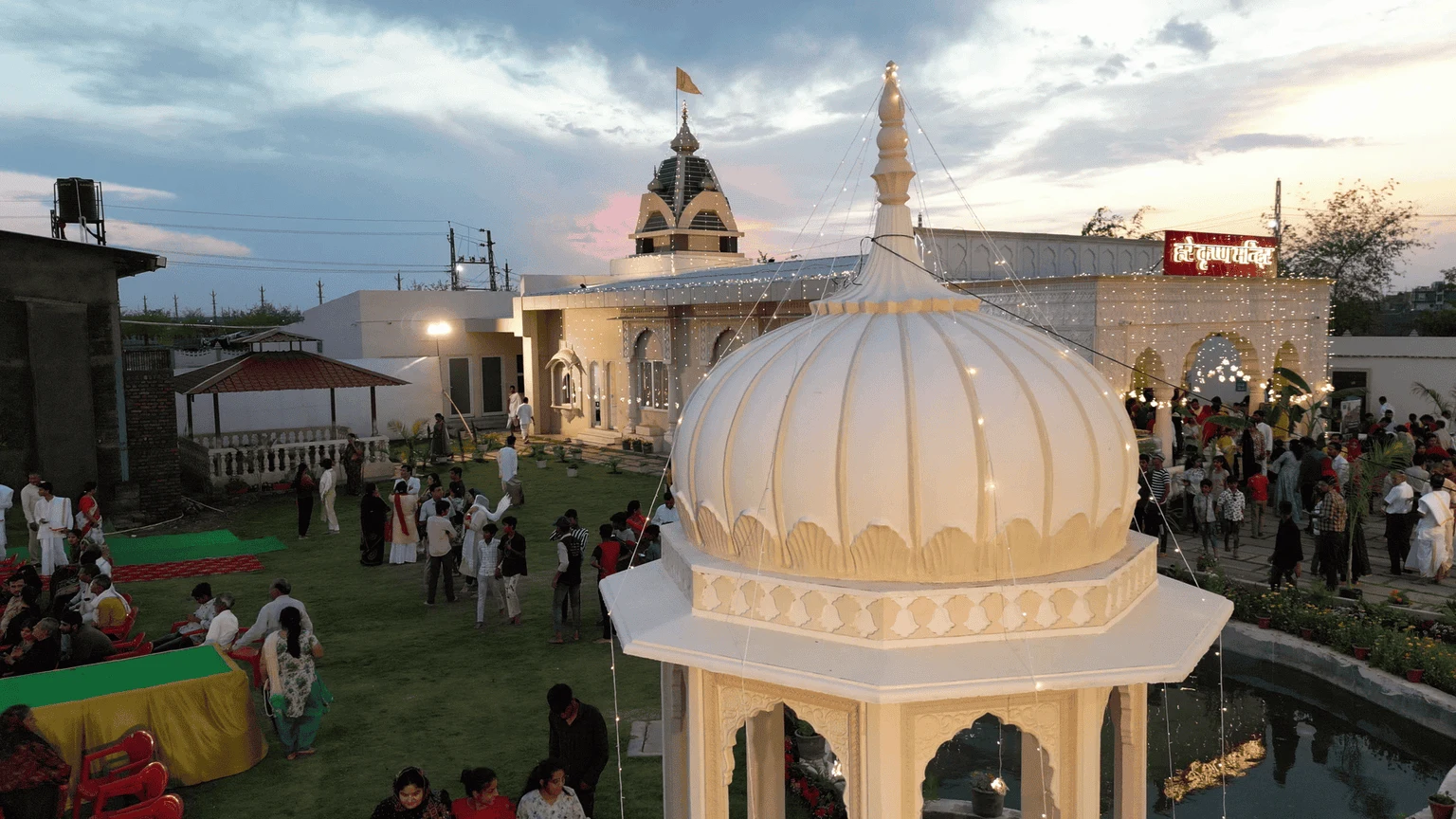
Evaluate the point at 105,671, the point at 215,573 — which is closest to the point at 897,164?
the point at 105,671

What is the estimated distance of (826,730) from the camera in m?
4.33

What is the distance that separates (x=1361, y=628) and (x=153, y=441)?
18.8 meters

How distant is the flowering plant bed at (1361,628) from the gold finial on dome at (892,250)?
19.6ft

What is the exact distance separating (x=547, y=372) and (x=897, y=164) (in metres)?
26.1

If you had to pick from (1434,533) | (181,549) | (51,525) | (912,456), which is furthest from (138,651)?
(1434,533)

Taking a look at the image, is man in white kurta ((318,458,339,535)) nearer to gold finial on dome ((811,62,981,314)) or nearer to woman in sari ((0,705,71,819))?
woman in sari ((0,705,71,819))

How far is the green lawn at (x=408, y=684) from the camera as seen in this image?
25.0 ft

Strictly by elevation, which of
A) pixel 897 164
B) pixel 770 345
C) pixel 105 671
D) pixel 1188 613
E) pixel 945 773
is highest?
pixel 897 164

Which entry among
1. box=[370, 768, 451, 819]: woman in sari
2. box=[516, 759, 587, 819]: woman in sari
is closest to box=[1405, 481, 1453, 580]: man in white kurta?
box=[516, 759, 587, 819]: woman in sari

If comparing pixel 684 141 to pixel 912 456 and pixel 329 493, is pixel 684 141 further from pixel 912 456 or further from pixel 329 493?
pixel 912 456

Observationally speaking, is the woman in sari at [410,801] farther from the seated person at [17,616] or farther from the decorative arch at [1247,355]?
the decorative arch at [1247,355]

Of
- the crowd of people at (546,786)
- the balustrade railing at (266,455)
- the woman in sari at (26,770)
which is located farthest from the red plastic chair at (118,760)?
the balustrade railing at (266,455)

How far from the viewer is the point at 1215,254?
18.8m

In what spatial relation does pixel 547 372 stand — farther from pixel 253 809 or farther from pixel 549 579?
pixel 253 809
